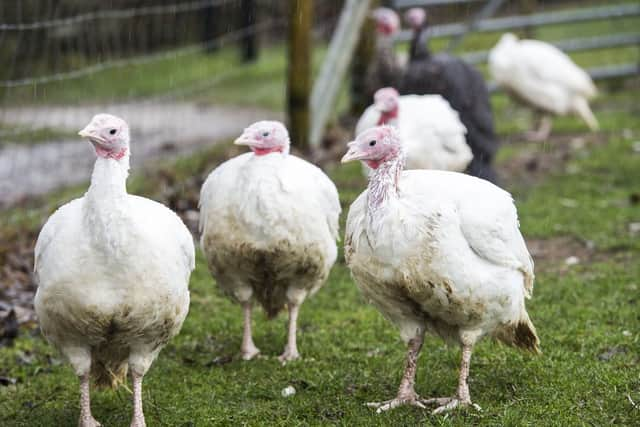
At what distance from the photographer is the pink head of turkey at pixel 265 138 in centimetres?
514

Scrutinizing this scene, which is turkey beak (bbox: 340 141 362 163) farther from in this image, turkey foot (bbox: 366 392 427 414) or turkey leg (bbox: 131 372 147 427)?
turkey leg (bbox: 131 372 147 427)

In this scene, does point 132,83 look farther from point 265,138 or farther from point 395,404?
point 395,404

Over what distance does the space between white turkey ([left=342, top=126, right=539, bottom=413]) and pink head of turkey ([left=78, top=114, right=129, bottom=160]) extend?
1.02 metres

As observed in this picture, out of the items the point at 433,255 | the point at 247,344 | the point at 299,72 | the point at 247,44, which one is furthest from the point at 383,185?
the point at 247,44

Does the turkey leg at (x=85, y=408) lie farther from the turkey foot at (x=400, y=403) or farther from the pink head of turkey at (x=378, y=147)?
the pink head of turkey at (x=378, y=147)

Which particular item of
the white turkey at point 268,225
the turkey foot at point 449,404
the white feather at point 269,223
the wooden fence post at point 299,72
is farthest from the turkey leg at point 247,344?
the wooden fence post at point 299,72

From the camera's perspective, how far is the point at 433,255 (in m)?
4.19

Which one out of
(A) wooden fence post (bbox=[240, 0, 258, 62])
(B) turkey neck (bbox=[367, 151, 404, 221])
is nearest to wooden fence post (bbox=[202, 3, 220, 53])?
(A) wooden fence post (bbox=[240, 0, 258, 62])

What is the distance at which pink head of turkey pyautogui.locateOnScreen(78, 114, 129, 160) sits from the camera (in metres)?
4.01

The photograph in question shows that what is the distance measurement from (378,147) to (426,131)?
2511 mm

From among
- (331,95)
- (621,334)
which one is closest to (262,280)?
(621,334)

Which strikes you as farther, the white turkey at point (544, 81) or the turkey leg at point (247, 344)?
the white turkey at point (544, 81)

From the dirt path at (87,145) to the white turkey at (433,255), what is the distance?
13.6 feet

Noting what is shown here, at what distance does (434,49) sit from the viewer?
13445 millimetres
